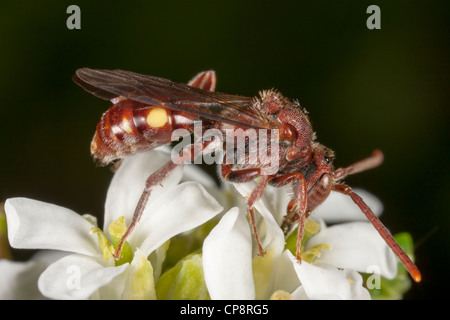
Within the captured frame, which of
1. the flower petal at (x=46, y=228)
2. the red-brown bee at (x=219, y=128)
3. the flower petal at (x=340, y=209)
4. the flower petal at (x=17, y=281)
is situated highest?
the red-brown bee at (x=219, y=128)

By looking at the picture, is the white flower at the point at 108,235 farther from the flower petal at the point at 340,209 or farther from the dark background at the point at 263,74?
the dark background at the point at 263,74

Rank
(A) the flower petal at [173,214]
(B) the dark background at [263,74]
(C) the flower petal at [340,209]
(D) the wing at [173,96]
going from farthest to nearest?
(B) the dark background at [263,74] < (C) the flower petal at [340,209] < (D) the wing at [173,96] < (A) the flower petal at [173,214]

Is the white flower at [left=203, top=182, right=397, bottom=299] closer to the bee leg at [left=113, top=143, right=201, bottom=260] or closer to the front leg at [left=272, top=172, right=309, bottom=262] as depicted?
the front leg at [left=272, top=172, right=309, bottom=262]

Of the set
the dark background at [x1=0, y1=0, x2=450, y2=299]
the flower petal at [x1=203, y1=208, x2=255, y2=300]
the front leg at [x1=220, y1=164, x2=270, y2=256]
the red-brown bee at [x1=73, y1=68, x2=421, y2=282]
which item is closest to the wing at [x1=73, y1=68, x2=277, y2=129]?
the red-brown bee at [x1=73, y1=68, x2=421, y2=282]

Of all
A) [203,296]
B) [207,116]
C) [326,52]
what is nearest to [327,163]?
[207,116]

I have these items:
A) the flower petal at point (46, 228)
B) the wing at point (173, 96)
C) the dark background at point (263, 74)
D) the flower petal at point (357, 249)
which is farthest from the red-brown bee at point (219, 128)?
the dark background at point (263, 74)

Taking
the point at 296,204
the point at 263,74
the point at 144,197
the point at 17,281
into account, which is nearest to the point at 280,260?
the point at 296,204
